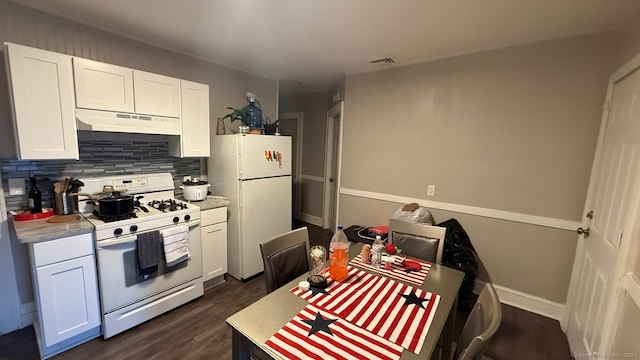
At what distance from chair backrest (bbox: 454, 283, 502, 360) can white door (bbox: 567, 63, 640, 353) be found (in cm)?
90

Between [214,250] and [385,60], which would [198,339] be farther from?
[385,60]

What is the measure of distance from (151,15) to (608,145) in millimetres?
3458

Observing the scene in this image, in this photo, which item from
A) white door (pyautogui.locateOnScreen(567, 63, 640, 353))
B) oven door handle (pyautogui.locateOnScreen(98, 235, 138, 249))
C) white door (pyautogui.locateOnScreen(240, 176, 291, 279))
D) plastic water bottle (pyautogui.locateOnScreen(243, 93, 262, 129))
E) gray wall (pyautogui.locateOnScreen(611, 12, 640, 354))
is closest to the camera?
gray wall (pyautogui.locateOnScreen(611, 12, 640, 354))

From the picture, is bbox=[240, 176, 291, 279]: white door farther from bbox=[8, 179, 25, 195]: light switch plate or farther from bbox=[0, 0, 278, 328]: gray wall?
bbox=[8, 179, 25, 195]: light switch plate

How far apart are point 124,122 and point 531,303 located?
3.88m

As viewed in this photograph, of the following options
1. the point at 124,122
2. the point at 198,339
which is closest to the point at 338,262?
the point at 198,339

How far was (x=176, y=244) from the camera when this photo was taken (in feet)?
6.95

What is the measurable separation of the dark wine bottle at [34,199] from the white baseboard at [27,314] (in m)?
0.78

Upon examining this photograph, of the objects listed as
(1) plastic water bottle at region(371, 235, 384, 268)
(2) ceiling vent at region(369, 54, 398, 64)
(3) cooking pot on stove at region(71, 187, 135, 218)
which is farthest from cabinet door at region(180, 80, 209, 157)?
(1) plastic water bottle at region(371, 235, 384, 268)

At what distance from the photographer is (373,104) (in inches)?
123

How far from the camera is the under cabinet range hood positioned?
192 cm

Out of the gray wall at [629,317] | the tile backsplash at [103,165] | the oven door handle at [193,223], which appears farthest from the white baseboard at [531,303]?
the tile backsplash at [103,165]

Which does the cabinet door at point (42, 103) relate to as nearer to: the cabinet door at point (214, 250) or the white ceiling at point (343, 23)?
the white ceiling at point (343, 23)

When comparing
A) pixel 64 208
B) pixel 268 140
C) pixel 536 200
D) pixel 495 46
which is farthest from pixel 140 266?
pixel 495 46
